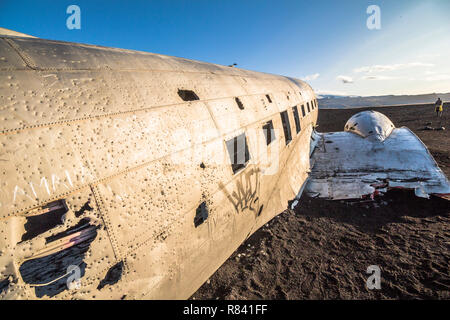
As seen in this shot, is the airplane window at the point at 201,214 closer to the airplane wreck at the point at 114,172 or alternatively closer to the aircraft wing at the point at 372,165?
the airplane wreck at the point at 114,172

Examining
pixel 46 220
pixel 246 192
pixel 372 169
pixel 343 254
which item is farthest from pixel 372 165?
pixel 46 220

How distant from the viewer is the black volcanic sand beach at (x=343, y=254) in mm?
4906

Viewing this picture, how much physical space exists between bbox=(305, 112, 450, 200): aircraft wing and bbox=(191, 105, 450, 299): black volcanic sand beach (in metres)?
0.68

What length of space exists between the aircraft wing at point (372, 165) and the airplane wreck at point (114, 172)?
18.3ft

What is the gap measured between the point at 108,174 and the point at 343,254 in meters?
7.04

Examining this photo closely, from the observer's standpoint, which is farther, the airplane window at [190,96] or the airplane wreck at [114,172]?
the airplane window at [190,96]

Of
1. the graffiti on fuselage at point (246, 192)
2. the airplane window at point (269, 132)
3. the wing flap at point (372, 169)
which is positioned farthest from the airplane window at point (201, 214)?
the wing flap at point (372, 169)

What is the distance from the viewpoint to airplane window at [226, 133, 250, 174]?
511 centimetres

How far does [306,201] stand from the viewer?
351 inches

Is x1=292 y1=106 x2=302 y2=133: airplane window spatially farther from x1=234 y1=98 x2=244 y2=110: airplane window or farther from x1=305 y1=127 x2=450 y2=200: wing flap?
x1=234 y1=98 x2=244 y2=110: airplane window

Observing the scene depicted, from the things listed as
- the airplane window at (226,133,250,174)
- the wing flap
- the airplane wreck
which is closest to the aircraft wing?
the wing flap

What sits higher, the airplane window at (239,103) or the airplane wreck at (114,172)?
the airplane window at (239,103)
